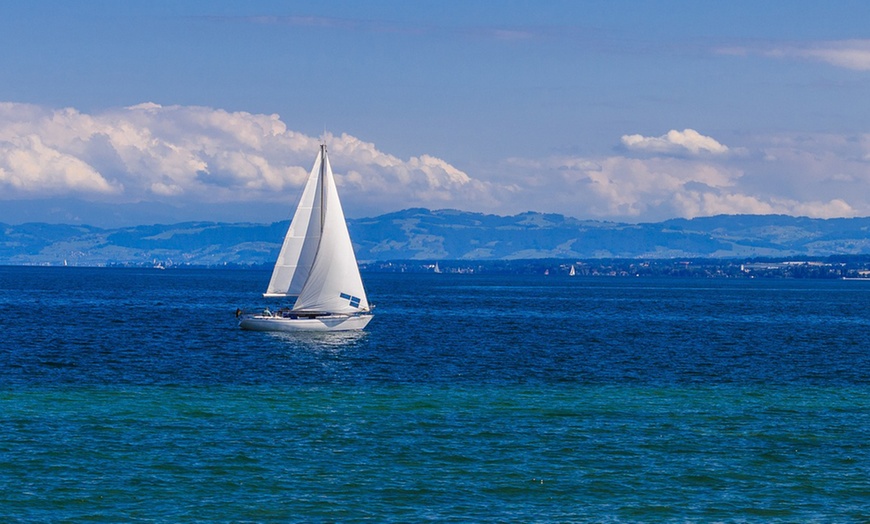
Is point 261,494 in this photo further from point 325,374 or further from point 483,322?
point 483,322

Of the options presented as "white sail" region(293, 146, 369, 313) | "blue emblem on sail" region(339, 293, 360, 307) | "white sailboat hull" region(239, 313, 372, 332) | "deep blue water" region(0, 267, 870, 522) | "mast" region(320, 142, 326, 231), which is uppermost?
"mast" region(320, 142, 326, 231)

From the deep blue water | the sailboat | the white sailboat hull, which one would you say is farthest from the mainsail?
the deep blue water

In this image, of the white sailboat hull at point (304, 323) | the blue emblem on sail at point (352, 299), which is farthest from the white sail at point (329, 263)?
the white sailboat hull at point (304, 323)

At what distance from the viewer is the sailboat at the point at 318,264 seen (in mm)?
95875

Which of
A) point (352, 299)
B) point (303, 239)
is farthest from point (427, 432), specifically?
point (352, 299)

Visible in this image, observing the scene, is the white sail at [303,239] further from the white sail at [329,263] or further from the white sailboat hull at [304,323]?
the white sailboat hull at [304,323]

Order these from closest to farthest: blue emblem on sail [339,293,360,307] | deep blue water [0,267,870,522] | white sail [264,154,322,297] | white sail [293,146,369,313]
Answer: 1. deep blue water [0,267,870,522]
2. white sail [293,146,369,313]
3. white sail [264,154,322,297]
4. blue emblem on sail [339,293,360,307]

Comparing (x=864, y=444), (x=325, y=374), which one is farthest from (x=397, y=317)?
(x=864, y=444)

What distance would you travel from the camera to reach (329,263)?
95938 mm

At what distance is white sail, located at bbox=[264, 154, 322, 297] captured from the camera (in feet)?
318

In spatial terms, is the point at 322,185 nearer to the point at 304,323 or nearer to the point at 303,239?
the point at 303,239

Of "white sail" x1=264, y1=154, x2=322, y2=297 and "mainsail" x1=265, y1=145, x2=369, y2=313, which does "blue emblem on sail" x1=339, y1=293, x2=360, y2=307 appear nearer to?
"mainsail" x1=265, y1=145, x2=369, y2=313

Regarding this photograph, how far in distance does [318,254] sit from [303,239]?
277cm

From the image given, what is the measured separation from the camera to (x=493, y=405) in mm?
54594
